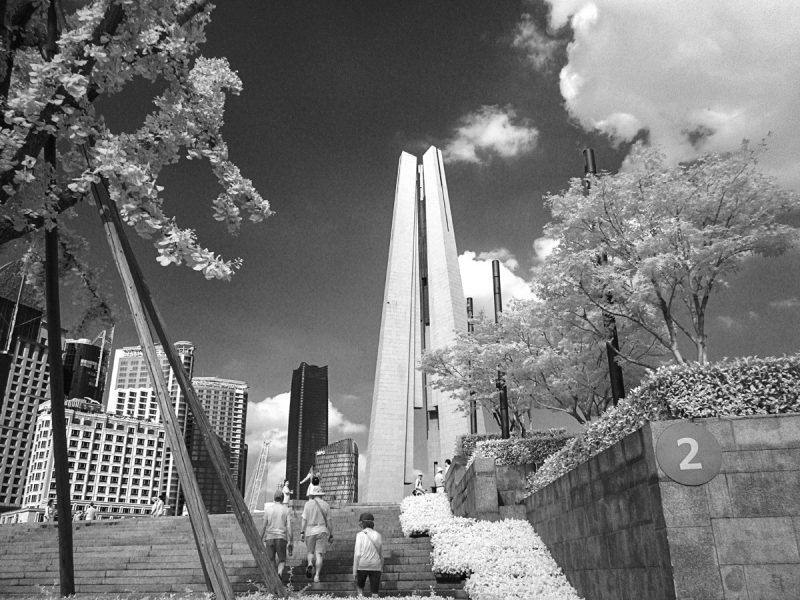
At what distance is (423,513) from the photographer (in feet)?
47.8

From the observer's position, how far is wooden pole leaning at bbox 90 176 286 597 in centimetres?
533

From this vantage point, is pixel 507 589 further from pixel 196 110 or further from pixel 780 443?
pixel 196 110

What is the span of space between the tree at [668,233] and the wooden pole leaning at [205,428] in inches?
370

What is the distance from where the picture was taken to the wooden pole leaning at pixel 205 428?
5328mm

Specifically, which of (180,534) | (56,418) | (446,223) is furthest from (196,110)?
(446,223)

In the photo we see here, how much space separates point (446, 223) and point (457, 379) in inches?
1170

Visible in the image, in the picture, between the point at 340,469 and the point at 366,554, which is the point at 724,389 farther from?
the point at 340,469

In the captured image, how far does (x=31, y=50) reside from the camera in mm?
5887

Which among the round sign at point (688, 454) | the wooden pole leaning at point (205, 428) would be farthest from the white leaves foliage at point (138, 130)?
the round sign at point (688, 454)

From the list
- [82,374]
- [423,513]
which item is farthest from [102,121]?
[82,374]

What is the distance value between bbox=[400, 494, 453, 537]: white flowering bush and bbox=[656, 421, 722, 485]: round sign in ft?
24.8

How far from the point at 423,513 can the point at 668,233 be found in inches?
335

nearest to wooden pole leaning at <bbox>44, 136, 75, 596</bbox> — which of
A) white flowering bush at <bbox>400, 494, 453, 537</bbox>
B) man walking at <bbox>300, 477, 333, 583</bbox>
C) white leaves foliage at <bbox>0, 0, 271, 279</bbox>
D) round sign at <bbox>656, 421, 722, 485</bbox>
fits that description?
white leaves foliage at <bbox>0, 0, 271, 279</bbox>

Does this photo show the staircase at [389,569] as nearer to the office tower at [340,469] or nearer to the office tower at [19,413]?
the office tower at [19,413]
